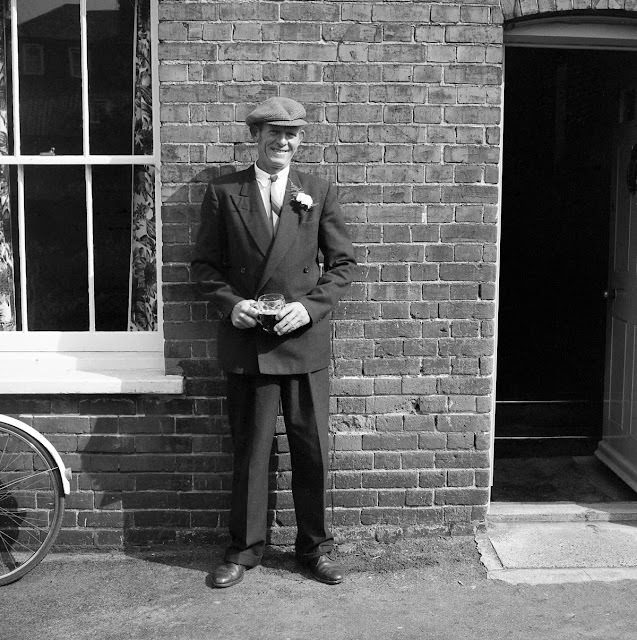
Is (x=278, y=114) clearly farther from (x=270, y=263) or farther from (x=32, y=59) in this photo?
(x=32, y=59)

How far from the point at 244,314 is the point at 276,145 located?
83cm

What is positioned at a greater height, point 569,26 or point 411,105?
point 569,26

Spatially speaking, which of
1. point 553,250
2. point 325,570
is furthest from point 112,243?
point 553,250

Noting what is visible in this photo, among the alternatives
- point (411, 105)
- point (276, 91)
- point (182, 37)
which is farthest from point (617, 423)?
point (182, 37)

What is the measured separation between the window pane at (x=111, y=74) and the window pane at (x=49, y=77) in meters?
0.08

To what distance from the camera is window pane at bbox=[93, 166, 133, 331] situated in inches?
199

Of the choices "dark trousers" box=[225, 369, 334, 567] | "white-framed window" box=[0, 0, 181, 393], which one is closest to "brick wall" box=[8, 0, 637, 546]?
"white-framed window" box=[0, 0, 181, 393]

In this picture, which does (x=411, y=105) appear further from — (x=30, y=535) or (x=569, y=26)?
(x=30, y=535)

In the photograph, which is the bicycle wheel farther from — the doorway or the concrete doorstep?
the doorway

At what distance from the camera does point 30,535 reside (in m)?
5.00

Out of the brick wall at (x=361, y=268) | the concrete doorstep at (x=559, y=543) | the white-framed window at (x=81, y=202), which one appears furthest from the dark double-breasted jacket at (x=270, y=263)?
the concrete doorstep at (x=559, y=543)

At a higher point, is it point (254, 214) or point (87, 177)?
point (87, 177)

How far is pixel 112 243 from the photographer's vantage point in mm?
5141

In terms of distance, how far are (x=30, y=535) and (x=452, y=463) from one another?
2.31m
